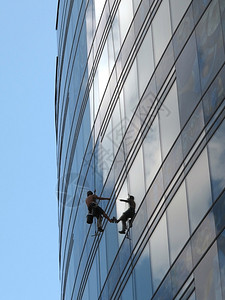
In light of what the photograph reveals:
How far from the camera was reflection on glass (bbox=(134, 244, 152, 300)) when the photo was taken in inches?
1093

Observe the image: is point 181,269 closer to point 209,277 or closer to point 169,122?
point 209,277

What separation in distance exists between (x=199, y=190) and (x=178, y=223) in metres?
1.80

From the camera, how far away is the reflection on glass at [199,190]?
76.3ft

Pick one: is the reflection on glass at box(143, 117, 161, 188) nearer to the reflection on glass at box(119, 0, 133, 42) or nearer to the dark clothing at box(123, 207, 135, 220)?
the dark clothing at box(123, 207, 135, 220)

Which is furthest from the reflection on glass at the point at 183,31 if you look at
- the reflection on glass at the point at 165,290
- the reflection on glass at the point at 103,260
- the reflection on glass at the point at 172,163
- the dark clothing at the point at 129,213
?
the reflection on glass at the point at 103,260

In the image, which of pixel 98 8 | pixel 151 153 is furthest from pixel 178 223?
pixel 98 8

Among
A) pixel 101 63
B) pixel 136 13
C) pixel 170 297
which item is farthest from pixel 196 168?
pixel 101 63

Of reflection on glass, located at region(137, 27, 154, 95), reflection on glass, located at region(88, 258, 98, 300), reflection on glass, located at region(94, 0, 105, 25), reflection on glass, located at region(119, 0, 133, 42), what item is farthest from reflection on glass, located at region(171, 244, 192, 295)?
reflection on glass, located at region(94, 0, 105, 25)

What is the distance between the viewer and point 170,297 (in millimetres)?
25406

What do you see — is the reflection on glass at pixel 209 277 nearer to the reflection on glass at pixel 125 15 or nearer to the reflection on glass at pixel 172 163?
the reflection on glass at pixel 172 163

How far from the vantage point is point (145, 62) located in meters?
30.6

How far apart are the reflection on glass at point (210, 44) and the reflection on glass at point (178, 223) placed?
341cm

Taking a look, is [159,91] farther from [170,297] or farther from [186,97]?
[170,297]

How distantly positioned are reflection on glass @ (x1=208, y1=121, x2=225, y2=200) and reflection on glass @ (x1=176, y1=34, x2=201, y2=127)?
2.03m
